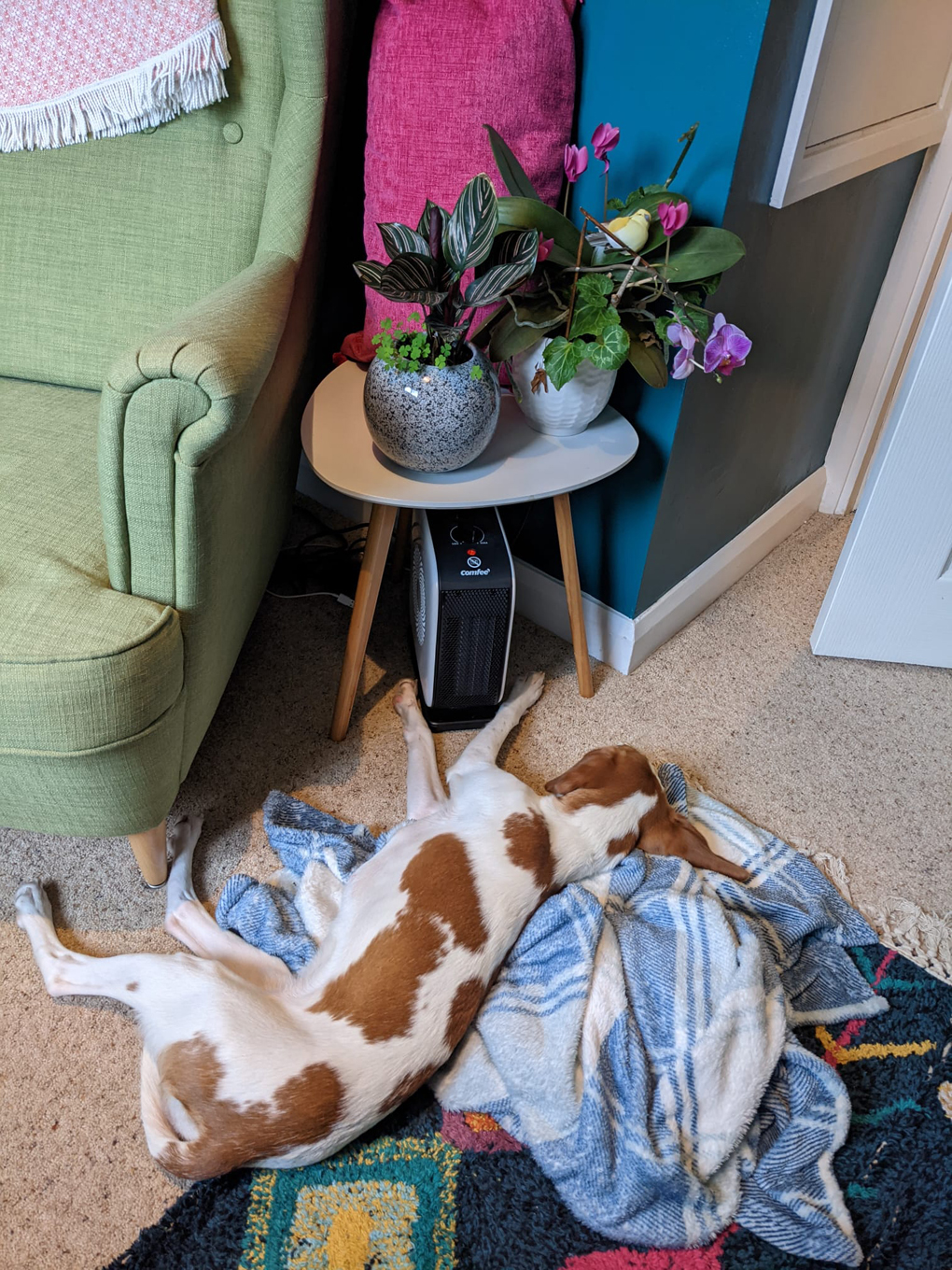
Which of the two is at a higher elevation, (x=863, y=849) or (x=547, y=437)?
(x=547, y=437)

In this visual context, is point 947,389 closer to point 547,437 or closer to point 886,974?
point 547,437

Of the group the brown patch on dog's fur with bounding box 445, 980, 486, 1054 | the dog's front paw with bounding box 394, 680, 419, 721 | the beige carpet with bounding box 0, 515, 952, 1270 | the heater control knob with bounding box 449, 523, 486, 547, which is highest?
the heater control knob with bounding box 449, 523, 486, 547

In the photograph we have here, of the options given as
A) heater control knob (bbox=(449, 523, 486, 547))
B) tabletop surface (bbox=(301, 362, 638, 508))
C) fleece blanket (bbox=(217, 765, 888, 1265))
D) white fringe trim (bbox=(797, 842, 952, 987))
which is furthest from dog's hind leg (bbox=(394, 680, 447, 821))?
white fringe trim (bbox=(797, 842, 952, 987))

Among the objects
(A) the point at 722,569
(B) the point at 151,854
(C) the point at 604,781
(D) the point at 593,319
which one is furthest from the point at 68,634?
(A) the point at 722,569

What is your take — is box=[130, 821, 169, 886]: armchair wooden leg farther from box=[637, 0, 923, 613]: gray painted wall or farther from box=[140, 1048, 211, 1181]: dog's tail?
box=[637, 0, 923, 613]: gray painted wall

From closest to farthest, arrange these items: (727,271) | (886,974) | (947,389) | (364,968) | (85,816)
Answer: (364,968)
(85,816)
(886,974)
(727,271)
(947,389)

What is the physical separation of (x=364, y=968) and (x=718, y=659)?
1028 millimetres

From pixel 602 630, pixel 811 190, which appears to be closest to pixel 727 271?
pixel 811 190

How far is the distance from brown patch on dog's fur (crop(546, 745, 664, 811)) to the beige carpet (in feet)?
0.82

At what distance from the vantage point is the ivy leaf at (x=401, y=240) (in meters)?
1.27

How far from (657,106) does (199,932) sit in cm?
129

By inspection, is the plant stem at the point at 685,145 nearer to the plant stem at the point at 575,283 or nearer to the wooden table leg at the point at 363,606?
the plant stem at the point at 575,283

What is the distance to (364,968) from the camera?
3.57ft

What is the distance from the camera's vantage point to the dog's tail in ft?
3.24
